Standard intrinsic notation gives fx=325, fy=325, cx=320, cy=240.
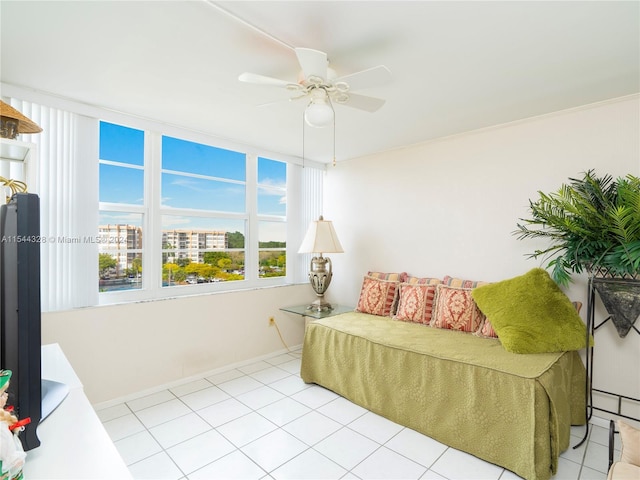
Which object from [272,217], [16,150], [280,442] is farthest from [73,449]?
[272,217]

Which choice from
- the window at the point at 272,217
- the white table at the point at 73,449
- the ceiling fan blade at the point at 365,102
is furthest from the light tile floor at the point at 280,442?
the ceiling fan blade at the point at 365,102

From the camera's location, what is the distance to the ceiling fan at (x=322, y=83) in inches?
60.5

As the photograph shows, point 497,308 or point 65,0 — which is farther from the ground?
point 65,0

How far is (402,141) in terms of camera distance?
3.48 meters

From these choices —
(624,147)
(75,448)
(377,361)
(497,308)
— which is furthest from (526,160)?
(75,448)

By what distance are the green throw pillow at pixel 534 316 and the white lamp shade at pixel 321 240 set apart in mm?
1579

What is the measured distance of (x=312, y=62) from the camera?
Answer: 1513 millimetres

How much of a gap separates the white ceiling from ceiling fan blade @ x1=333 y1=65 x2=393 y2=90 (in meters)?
0.24

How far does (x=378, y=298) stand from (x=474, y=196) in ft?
4.64

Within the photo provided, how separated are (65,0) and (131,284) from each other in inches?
85.5

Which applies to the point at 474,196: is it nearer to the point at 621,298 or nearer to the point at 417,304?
the point at 417,304

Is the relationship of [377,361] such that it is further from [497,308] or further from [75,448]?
[75,448]

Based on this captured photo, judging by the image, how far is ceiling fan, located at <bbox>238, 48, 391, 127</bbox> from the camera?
1536 millimetres

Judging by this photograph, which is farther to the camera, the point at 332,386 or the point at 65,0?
the point at 332,386
